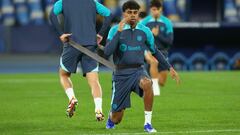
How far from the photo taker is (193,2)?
3216cm

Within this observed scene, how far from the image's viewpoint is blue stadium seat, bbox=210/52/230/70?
32219mm

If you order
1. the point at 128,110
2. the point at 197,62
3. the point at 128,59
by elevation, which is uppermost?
the point at 128,59

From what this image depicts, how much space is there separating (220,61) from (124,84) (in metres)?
20.6

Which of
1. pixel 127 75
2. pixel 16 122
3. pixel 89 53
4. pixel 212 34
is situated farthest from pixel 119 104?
pixel 212 34

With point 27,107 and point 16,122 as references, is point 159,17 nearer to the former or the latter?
point 27,107

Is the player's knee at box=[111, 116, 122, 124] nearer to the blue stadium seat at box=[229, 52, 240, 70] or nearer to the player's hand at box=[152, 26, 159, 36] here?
the player's hand at box=[152, 26, 159, 36]

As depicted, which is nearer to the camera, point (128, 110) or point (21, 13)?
point (128, 110)

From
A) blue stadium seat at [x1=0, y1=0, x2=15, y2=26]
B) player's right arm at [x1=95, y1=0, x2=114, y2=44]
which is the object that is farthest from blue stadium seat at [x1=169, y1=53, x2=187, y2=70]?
player's right arm at [x1=95, y1=0, x2=114, y2=44]

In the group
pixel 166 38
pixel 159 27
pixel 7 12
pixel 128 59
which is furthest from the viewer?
pixel 7 12

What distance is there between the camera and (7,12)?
32.1 meters

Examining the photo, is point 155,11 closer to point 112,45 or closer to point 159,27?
point 159,27

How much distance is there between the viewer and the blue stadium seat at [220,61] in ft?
106

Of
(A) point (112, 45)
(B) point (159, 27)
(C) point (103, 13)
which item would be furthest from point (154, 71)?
(A) point (112, 45)

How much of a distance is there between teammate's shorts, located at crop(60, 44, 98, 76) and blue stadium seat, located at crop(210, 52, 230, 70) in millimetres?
19451
